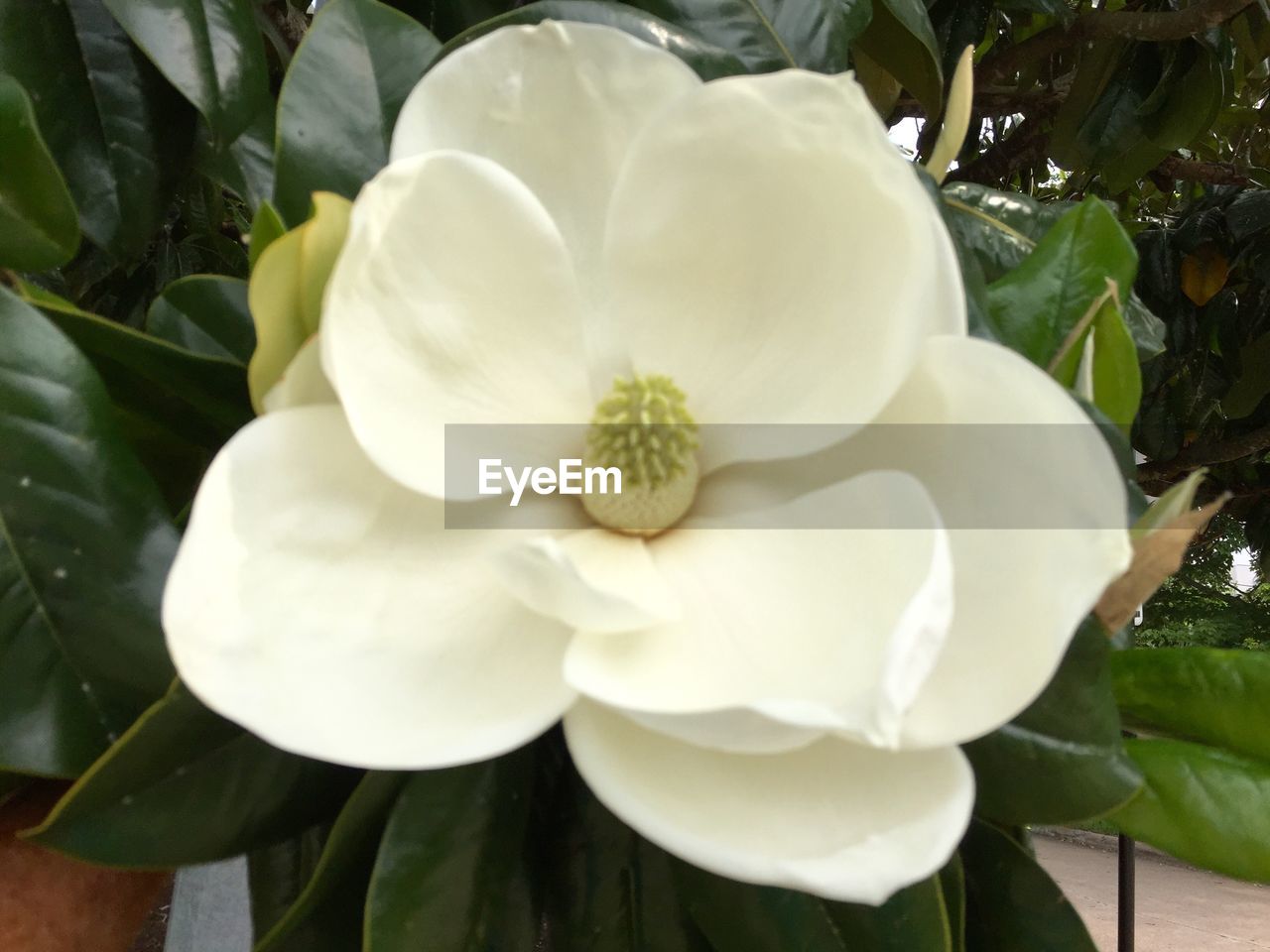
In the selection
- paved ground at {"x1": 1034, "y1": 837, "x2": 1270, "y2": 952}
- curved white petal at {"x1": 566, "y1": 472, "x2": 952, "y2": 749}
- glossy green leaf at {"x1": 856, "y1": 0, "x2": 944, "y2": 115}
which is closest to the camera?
curved white petal at {"x1": 566, "y1": 472, "x2": 952, "y2": 749}

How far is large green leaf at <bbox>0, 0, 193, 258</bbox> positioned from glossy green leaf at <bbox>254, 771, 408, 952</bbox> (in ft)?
1.28

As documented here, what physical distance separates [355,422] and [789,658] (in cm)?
16

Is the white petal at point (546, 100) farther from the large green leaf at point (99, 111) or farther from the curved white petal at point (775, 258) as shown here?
the large green leaf at point (99, 111)

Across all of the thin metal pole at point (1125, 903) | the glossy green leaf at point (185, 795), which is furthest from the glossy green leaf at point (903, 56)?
the thin metal pole at point (1125, 903)

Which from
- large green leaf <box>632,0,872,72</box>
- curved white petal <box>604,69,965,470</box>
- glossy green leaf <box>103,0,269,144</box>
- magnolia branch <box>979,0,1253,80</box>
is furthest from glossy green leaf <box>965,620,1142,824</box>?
magnolia branch <box>979,0,1253,80</box>

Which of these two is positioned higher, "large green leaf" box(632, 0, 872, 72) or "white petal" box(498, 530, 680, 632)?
"large green leaf" box(632, 0, 872, 72)

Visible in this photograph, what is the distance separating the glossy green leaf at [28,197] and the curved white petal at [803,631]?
11.6 inches

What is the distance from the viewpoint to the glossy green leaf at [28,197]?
39 centimetres

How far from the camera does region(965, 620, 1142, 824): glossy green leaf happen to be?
345 mm

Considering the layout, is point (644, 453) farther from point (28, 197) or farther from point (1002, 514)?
point (28, 197)

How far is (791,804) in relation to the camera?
27 cm

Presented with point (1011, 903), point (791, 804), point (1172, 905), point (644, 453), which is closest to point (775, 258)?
point (644, 453)

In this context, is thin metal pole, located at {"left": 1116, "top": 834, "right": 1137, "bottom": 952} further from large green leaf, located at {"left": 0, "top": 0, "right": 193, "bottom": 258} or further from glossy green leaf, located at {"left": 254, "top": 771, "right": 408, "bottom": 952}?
large green leaf, located at {"left": 0, "top": 0, "right": 193, "bottom": 258}

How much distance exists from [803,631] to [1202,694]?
9.3 inches
